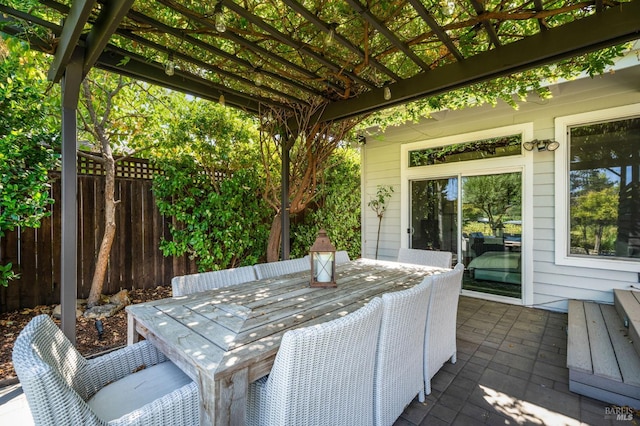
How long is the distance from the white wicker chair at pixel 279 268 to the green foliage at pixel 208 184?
64.6 inches

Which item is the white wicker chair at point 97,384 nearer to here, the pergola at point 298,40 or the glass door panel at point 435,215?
the pergola at point 298,40

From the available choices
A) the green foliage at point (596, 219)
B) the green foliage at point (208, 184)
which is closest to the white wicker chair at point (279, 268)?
the green foliage at point (208, 184)

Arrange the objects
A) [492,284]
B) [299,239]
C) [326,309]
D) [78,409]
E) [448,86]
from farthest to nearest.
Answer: [299,239]
[492,284]
[448,86]
[326,309]
[78,409]

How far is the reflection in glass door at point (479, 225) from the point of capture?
411cm

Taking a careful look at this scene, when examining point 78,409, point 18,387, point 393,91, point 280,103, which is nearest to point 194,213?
point 280,103

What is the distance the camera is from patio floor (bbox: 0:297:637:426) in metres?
1.87

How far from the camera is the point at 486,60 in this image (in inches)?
89.6

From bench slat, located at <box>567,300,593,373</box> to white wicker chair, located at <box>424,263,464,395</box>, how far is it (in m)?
0.89

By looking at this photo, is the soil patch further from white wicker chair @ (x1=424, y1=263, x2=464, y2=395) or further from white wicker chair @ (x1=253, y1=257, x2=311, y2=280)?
white wicker chair @ (x1=424, y1=263, x2=464, y2=395)

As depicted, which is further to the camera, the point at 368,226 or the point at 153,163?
the point at 368,226

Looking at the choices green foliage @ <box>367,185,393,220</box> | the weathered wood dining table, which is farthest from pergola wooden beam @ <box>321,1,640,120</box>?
green foliage @ <box>367,185,393,220</box>

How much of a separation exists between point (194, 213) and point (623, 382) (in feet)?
14.5

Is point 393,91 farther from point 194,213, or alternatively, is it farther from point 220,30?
point 194,213

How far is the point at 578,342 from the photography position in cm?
248
